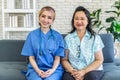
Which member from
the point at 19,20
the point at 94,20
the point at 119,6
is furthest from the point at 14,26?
the point at 119,6

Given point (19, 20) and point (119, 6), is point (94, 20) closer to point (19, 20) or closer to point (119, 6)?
point (119, 6)

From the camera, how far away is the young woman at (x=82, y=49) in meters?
2.68

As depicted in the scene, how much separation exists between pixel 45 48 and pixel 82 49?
388 millimetres

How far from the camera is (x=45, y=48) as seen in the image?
274 centimetres

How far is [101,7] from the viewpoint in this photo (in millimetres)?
4758

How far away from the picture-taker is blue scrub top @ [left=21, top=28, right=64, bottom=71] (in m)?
2.72

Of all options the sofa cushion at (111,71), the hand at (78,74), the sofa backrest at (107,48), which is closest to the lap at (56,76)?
the hand at (78,74)

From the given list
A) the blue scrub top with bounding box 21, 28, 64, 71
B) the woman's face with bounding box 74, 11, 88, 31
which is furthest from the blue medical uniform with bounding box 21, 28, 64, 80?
the woman's face with bounding box 74, 11, 88, 31

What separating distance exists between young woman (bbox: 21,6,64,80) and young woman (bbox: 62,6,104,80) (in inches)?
3.4

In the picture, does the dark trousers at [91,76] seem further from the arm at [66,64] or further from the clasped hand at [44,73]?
the clasped hand at [44,73]

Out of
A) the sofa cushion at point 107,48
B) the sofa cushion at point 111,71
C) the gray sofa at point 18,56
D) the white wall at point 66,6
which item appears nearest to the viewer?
the sofa cushion at point 111,71

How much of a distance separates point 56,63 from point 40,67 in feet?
0.56

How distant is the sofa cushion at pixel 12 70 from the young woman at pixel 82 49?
0.49 metres

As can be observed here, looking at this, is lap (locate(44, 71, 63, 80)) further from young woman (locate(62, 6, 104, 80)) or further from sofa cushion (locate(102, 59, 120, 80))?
sofa cushion (locate(102, 59, 120, 80))
